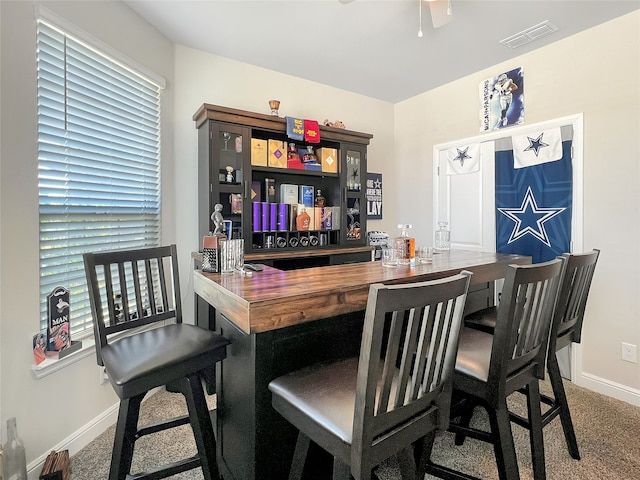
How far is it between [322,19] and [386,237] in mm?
2386

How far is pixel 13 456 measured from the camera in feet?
4.83

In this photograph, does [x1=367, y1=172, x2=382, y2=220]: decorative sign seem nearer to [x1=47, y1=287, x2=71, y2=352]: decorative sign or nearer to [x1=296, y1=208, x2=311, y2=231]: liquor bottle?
[x1=296, y1=208, x2=311, y2=231]: liquor bottle

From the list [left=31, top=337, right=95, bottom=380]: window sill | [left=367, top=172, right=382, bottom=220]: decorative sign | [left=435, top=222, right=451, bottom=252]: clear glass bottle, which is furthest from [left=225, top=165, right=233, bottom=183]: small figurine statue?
[left=367, top=172, right=382, bottom=220]: decorative sign

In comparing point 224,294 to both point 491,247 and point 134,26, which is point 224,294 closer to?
point 134,26

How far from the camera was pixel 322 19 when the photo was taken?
2.45 meters

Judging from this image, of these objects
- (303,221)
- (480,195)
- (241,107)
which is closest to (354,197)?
(303,221)

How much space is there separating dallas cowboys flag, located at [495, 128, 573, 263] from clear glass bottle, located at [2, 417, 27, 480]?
12.1 feet

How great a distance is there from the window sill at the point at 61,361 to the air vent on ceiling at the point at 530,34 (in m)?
3.79

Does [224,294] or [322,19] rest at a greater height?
[322,19]

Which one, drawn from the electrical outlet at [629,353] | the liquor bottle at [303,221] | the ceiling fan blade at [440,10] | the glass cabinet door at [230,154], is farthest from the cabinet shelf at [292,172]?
the electrical outlet at [629,353]

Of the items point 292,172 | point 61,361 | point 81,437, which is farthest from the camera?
point 292,172

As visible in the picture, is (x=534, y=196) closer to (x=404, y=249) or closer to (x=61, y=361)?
(x=404, y=249)

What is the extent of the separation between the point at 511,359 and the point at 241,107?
2.95 meters

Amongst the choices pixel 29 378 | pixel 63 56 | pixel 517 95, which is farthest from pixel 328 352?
pixel 517 95
